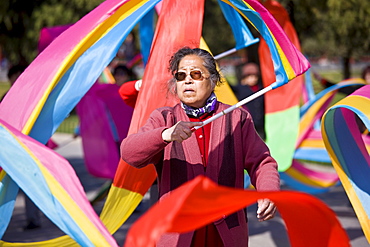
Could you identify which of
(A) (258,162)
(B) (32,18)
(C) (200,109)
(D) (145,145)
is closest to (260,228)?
(A) (258,162)

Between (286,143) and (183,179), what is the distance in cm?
370

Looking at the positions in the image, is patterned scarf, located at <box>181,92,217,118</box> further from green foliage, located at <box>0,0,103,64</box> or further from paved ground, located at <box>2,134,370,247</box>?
green foliage, located at <box>0,0,103,64</box>

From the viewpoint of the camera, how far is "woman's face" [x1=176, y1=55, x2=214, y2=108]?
3010 millimetres

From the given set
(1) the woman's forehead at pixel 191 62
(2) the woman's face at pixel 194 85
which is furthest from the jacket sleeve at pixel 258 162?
(1) the woman's forehead at pixel 191 62

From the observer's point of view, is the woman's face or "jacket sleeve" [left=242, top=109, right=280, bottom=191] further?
the woman's face

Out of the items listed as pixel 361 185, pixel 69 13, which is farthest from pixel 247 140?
pixel 69 13

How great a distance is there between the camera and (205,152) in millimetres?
3023

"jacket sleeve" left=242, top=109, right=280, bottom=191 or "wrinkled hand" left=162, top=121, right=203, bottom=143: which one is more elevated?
"wrinkled hand" left=162, top=121, right=203, bottom=143

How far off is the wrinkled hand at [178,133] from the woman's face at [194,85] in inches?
10.8

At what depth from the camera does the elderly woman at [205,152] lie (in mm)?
2936

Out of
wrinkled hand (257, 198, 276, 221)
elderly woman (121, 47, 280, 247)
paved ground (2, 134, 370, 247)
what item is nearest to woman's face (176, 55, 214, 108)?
elderly woman (121, 47, 280, 247)

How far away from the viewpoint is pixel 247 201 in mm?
2357

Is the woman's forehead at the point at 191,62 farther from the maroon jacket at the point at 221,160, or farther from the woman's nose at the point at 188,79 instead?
the maroon jacket at the point at 221,160

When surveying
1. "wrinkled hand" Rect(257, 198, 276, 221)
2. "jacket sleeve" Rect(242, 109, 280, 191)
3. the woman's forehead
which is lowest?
"wrinkled hand" Rect(257, 198, 276, 221)
